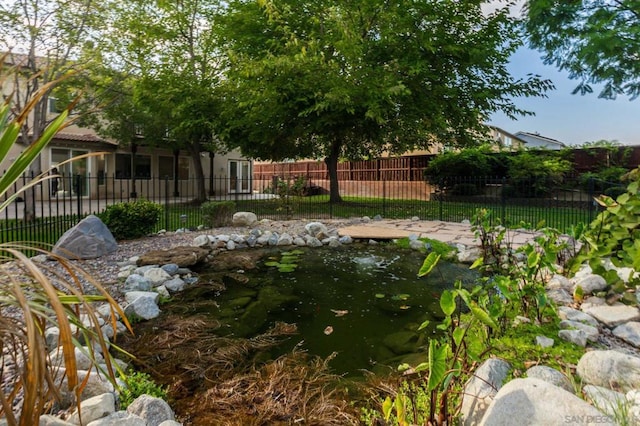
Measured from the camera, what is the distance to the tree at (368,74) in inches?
387

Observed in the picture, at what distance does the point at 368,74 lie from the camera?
9.99m

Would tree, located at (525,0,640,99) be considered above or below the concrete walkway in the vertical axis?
above

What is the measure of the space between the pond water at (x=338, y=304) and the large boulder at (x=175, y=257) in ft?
1.57

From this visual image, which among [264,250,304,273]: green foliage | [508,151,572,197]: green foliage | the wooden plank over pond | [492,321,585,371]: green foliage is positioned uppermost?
[508,151,572,197]: green foliage

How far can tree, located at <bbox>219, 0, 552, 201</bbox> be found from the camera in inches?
387

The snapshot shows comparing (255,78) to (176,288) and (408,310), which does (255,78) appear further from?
(408,310)

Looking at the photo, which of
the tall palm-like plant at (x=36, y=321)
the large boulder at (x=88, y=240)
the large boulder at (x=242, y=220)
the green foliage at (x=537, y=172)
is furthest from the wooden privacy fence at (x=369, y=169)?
the tall palm-like plant at (x=36, y=321)

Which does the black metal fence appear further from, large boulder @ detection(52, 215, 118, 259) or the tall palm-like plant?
the tall palm-like plant

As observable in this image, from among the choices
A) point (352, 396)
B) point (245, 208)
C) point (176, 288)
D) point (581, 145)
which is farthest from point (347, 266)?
point (581, 145)

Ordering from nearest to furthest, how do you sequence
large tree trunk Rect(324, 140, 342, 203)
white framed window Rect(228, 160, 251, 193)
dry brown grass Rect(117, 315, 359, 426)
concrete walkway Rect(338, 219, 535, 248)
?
dry brown grass Rect(117, 315, 359, 426), concrete walkway Rect(338, 219, 535, 248), large tree trunk Rect(324, 140, 342, 203), white framed window Rect(228, 160, 251, 193)

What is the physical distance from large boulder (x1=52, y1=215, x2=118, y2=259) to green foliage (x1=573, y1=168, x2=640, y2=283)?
596 cm

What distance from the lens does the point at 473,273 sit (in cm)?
516

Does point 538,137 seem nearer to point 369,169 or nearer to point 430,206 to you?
point 369,169

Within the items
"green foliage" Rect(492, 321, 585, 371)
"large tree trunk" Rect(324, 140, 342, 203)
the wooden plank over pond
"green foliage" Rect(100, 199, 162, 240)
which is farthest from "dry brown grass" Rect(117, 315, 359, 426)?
"large tree trunk" Rect(324, 140, 342, 203)
